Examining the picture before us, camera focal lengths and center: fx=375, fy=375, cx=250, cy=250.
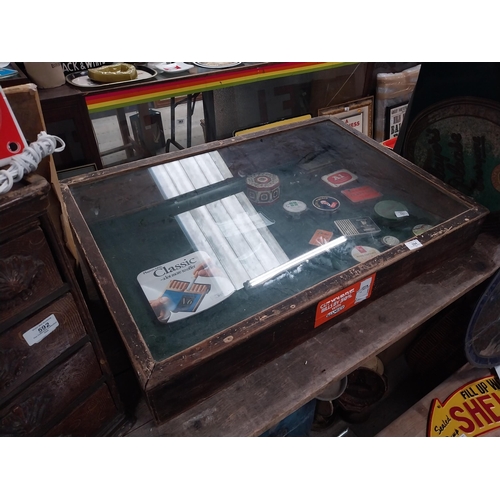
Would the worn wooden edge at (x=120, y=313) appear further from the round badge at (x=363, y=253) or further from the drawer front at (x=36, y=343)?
the round badge at (x=363, y=253)

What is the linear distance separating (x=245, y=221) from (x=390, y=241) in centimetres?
48

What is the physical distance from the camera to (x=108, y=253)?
3.50ft

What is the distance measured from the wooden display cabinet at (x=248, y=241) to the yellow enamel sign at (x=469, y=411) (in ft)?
1.87

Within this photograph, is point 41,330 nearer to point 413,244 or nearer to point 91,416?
point 91,416

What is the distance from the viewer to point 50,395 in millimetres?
771

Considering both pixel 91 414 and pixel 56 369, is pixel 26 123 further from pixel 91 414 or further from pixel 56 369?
pixel 91 414

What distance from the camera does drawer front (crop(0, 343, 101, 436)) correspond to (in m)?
0.72

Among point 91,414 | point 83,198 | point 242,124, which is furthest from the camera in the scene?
point 242,124

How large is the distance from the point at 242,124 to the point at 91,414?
6.14 ft

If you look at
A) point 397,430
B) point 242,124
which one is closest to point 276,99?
point 242,124

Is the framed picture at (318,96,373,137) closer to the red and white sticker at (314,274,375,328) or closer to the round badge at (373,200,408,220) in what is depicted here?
the round badge at (373,200,408,220)

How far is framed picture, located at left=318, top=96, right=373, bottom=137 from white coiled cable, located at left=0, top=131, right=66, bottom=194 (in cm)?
207

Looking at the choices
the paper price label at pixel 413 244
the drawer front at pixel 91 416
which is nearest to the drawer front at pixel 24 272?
the drawer front at pixel 91 416

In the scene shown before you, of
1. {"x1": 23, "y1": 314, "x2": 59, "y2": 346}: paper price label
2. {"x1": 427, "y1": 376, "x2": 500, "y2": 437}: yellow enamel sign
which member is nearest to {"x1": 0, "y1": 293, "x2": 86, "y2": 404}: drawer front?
{"x1": 23, "y1": 314, "x2": 59, "y2": 346}: paper price label
